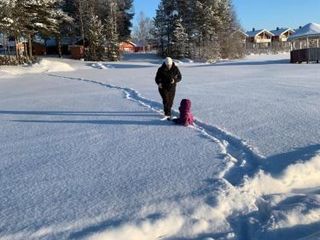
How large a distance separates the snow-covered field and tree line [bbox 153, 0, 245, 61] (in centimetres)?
4912

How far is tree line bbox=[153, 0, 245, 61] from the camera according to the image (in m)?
61.4

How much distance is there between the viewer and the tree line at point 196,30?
61438 mm

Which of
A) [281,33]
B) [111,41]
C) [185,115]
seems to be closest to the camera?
[185,115]

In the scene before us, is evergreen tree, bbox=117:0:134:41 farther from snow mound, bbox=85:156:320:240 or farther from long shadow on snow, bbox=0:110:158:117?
snow mound, bbox=85:156:320:240

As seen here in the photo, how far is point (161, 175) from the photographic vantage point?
7.07 m

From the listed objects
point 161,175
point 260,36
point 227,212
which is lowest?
point 227,212

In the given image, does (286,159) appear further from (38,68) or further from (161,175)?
Result: (38,68)

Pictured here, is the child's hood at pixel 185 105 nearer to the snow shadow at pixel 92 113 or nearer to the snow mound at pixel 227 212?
the snow shadow at pixel 92 113

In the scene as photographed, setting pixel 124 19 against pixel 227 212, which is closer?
pixel 227 212

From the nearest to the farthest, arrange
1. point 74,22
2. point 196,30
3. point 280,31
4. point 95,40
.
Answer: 1. point 95,40
2. point 74,22
3. point 196,30
4. point 280,31

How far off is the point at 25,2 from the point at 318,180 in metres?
43.7

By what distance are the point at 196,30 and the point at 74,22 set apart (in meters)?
16.5

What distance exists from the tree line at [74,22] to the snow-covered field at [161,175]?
1215 inches

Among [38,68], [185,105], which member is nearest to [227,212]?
[185,105]
